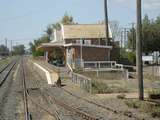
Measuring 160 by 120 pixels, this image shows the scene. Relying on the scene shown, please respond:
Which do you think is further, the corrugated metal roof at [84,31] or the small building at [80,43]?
the corrugated metal roof at [84,31]

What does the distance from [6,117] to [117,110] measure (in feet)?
14.8

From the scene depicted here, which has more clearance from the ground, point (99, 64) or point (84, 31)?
point (84, 31)

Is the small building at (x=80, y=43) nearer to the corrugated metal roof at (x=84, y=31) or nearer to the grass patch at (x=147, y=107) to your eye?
the corrugated metal roof at (x=84, y=31)

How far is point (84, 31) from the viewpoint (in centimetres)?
7569

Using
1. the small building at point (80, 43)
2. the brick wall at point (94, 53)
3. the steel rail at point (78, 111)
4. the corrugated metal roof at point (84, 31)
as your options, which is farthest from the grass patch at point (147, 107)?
the corrugated metal roof at point (84, 31)

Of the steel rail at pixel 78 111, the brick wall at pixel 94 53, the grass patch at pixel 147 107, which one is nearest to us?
the steel rail at pixel 78 111

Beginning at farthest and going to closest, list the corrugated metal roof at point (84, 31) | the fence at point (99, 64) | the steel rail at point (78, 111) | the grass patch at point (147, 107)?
1. the corrugated metal roof at point (84, 31)
2. the fence at point (99, 64)
3. the grass patch at point (147, 107)
4. the steel rail at point (78, 111)

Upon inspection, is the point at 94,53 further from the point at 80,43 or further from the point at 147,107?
the point at 147,107

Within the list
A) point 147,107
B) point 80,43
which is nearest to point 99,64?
point 80,43

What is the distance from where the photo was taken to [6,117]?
61.1 ft

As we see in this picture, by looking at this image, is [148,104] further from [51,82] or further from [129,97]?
[51,82]

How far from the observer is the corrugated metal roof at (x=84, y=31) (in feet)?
244

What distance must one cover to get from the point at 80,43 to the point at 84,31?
44.0 feet

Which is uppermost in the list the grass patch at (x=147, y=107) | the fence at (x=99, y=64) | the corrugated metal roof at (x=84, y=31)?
the corrugated metal roof at (x=84, y=31)
